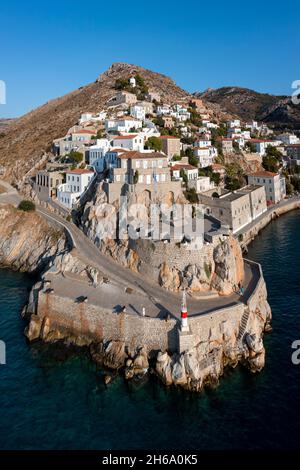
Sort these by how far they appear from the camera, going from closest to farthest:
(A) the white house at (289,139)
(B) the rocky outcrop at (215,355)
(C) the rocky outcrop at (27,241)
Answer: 1. (B) the rocky outcrop at (215,355)
2. (C) the rocky outcrop at (27,241)
3. (A) the white house at (289,139)

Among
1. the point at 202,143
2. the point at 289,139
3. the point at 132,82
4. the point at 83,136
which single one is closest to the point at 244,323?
the point at 83,136

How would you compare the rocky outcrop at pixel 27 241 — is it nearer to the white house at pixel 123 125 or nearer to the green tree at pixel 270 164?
the white house at pixel 123 125

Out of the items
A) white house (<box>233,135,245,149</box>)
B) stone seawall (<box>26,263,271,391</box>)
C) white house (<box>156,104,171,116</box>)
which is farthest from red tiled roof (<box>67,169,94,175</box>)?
white house (<box>233,135,245,149</box>)

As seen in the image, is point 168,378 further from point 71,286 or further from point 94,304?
point 71,286

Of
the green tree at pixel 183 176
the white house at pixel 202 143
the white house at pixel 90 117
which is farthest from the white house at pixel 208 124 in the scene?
the green tree at pixel 183 176

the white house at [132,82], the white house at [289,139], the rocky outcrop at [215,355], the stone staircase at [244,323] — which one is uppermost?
the white house at [132,82]

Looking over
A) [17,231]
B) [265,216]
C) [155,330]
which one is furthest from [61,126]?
[155,330]

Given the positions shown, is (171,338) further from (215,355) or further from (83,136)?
(83,136)
